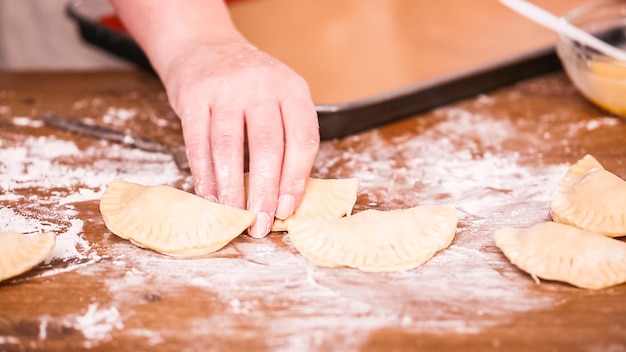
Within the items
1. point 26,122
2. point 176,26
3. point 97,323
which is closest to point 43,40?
point 26,122

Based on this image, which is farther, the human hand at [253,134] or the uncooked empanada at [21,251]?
the human hand at [253,134]

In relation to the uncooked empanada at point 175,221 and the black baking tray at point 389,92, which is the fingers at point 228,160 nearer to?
the uncooked empanada at point 175,221

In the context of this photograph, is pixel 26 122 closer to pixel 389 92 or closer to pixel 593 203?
pixel 389 92

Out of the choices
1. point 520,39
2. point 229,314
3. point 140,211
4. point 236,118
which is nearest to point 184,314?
point 229,314

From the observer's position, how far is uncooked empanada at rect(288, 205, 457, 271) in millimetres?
1423

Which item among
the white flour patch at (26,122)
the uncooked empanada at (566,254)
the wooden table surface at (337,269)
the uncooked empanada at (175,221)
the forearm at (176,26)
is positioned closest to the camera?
the wooden table surface at (337,269)

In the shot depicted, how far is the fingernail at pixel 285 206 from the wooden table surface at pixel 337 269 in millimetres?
57

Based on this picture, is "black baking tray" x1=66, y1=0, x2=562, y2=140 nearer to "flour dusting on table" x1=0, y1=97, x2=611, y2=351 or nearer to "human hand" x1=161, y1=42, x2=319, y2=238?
"flour dusting on table" x1=0, y1=97, x2=611, y2=351

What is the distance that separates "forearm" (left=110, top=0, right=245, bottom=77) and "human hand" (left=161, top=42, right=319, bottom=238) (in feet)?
0.67

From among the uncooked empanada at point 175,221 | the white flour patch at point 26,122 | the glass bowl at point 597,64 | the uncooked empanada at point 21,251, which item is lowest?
the white flour patch at point 26,122

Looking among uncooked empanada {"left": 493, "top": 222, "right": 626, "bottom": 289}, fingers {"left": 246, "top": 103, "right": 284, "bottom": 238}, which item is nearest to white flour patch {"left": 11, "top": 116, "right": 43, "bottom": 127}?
fingers {"left": 246, "top": 103, "right": 284, "bottom": 238}

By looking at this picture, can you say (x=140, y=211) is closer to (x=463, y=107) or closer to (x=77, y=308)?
(x=77, y=308)

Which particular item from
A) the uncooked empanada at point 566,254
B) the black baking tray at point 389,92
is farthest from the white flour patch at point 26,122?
the uncooked empanada at point 566,254

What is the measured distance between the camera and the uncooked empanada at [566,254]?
1.35 meters
